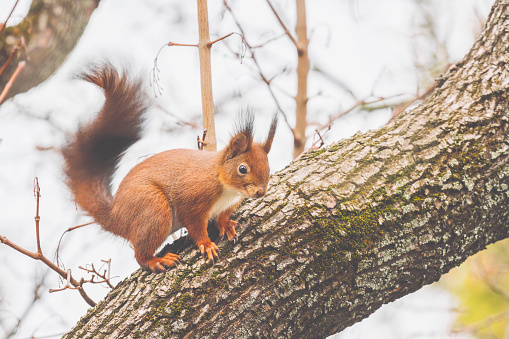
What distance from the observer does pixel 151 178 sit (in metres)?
2.72

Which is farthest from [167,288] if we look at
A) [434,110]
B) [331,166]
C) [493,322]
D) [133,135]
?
[493,322]

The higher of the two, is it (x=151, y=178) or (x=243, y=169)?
(x=151, y=178)

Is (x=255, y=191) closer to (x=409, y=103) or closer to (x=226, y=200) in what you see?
(x=226, y=200)

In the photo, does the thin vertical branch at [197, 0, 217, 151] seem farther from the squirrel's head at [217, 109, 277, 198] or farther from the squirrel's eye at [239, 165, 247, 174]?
the squirrel's eye at [239, 165, 247, 174]

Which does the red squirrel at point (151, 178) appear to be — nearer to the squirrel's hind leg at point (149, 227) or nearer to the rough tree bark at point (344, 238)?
the squirrel's hind leg at point (149, 227)

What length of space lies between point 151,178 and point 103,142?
1.83ft

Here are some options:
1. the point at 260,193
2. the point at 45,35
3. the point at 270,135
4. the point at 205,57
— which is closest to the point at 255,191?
the point at 260,193

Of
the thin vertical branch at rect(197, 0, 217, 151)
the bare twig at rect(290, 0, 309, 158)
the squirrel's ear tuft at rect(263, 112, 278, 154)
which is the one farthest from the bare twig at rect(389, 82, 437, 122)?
the thin vertical branch at rect(197, 0, 217, 151)

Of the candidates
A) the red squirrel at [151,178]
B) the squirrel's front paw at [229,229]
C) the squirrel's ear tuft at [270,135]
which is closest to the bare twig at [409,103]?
the squirrel's ear tuft at [270,135]

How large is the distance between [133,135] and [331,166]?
4.47 feet

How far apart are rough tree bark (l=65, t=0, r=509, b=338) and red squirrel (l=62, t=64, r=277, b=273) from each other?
0.43 feet

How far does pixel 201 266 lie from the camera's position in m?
2.21

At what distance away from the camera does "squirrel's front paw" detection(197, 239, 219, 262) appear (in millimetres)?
2236

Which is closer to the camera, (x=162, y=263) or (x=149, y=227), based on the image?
(x=162, y=263)
